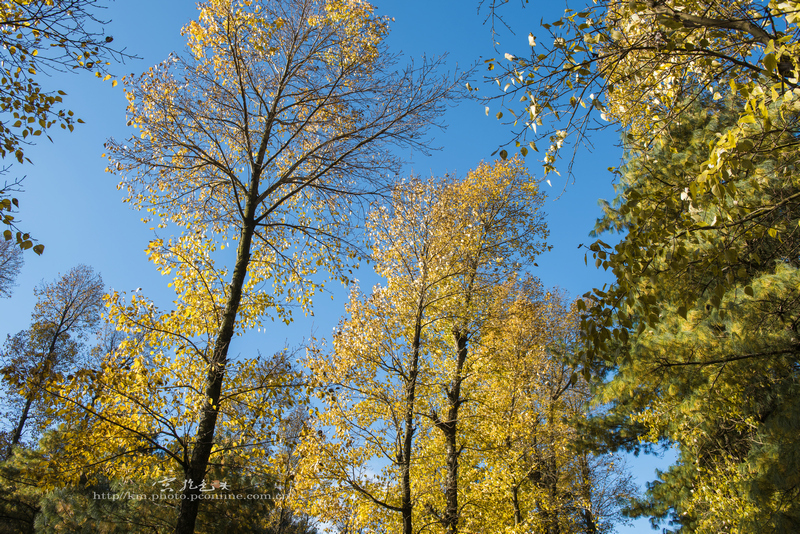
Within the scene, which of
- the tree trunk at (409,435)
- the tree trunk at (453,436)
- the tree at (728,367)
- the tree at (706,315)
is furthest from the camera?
the tree trunk at (453,436)

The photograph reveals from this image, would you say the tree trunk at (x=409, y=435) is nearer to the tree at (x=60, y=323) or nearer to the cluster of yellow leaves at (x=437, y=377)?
the cluster of yellow leaves at (x=437, y=377)

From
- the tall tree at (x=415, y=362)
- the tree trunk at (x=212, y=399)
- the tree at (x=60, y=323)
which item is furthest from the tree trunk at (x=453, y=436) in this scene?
the tree at (x=60, y=323)

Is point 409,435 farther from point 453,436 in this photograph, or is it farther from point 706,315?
point 706,315

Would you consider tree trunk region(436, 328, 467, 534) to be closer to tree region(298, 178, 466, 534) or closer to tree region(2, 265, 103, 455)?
tree region(298, 178, 466, 534)

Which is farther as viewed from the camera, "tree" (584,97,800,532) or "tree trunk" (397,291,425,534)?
"tree trunk" (397,291,425,534)

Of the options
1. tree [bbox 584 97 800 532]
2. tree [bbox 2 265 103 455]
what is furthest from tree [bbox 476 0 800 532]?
tree [bbox 2 265 103 455]

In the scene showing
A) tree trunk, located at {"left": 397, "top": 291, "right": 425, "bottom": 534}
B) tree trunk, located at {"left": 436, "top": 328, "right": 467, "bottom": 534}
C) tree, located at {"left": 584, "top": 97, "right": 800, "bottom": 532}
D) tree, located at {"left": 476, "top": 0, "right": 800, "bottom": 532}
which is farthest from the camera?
tree trunk, located at {"left": 436, "top": 328, "right": 467, "bottom": 534}

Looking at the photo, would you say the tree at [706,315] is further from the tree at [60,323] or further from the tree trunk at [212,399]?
Result: the tree at [60,323]

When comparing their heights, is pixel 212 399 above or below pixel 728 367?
below

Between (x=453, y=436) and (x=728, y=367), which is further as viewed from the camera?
(x=453, y=436)

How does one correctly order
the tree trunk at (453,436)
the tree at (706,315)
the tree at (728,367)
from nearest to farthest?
the tree at (706,315) → the tree at (728,367) → the tree trunk at (453,436)

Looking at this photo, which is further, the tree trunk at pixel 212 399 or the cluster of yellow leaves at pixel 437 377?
the cluster of yellow leaves at pixel 437 377

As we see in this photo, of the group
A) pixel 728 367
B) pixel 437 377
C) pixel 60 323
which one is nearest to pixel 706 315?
pixel 728 367

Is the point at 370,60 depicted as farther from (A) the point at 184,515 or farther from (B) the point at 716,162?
(A) the point at 184,515
